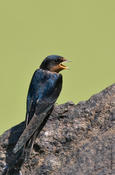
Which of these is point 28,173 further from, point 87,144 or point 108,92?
point 108,92

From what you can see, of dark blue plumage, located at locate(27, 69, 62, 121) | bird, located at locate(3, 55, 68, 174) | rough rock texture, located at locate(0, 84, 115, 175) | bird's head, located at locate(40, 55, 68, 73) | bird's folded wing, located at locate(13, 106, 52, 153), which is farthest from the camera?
bird's head, located at locate(40, 55, 68, 73)

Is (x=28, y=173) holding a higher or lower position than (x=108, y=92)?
lower

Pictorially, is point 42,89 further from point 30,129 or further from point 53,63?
point 30,129

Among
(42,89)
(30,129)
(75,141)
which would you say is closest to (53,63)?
(42,89)

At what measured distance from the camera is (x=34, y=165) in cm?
417

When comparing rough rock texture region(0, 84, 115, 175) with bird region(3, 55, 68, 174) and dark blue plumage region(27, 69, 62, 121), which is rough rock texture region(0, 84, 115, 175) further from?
dark blue plumage region(27, 69, 62, 121)

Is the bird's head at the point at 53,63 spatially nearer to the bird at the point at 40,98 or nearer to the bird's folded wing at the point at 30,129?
the bird at the point at 40,98

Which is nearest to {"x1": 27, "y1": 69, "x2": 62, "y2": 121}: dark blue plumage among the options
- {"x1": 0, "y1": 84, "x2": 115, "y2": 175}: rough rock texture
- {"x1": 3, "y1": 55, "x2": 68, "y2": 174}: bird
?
{"x1": 3, "y1": 55, "x2": 68, "y2": 174}: bird

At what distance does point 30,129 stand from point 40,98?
0.58 m

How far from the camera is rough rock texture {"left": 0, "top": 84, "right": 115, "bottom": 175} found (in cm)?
383

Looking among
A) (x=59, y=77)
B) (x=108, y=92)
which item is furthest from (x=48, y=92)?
(x=108, y=92)

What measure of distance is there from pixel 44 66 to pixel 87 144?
1.49 m

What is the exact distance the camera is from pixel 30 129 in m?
4.30

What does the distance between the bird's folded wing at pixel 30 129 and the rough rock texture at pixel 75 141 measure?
2.8 inches
